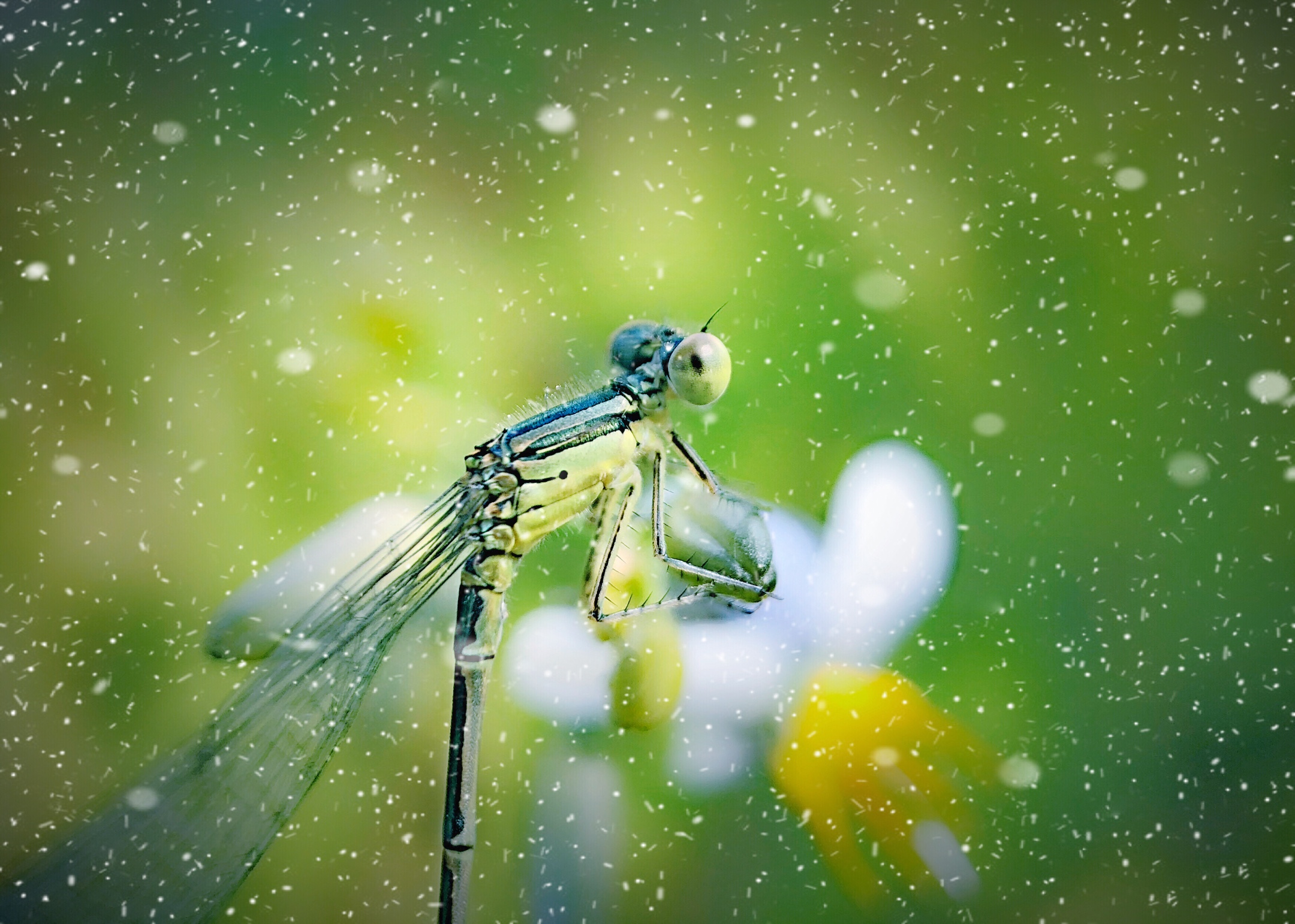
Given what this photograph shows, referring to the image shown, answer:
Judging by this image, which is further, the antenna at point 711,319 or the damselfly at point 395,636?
the antenna at point 711,319

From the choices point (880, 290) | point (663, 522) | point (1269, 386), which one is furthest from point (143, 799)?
point (1269, 386)

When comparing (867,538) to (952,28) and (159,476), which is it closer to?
(952,28)

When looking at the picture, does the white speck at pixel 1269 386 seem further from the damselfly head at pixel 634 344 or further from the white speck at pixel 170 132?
the white speck at pixel 170 132

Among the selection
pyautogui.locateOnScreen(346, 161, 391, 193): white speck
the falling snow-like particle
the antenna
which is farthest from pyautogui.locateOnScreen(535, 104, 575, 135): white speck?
the falling snow-like particle

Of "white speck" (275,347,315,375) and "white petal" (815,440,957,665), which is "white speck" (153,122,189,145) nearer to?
"white speck" (275,347,315,375)

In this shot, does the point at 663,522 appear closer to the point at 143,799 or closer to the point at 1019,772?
the point at 1019,772

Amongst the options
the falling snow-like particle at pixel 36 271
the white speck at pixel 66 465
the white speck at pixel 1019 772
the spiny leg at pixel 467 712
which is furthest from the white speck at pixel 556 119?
the white speck at pixel 1019 772
